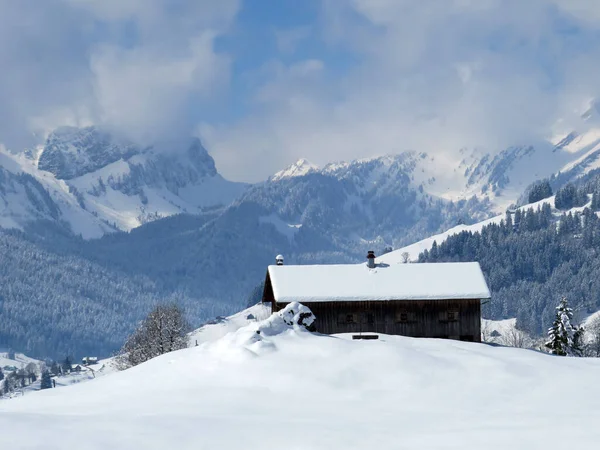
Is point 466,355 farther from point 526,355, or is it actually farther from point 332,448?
point 332,448

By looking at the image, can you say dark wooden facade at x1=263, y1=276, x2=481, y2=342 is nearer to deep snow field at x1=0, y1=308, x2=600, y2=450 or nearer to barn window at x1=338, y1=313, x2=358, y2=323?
barn window at x1=338, y1=313, x2=358, y2=323

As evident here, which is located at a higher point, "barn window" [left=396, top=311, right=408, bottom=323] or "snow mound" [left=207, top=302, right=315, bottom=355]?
"barn window" [left=396, top=311, right=408, bottom=323]

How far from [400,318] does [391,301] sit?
133cm

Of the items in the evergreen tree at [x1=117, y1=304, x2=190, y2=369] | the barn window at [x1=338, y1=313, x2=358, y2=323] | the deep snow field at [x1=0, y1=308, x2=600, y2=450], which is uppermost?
the barn window at [x1=338, y1=313, x2=358, y2=323]

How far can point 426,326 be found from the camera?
2311 inches

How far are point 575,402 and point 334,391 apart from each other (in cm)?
950

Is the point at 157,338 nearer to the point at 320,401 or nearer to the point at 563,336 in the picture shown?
the point at 563,336

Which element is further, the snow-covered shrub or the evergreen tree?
the evergreen tree

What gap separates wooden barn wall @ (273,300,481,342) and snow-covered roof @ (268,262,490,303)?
658 millimetres

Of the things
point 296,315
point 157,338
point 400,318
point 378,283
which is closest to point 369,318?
point 400,318

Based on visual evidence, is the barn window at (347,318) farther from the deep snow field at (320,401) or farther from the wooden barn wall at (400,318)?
the deep snow field at (320,401)

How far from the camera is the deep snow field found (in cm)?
2338

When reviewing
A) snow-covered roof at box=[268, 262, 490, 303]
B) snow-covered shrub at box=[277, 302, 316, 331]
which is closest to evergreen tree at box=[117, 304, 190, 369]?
snow-covered roof at box=[268, 262, 490, 303]

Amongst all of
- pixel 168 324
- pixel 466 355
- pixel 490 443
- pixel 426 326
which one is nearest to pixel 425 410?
pixel 490 443
